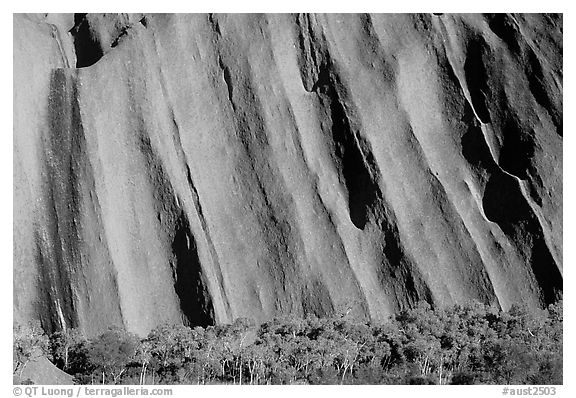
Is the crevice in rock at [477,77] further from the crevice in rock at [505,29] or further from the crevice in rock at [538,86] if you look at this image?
the crevice in rock at [538,86]

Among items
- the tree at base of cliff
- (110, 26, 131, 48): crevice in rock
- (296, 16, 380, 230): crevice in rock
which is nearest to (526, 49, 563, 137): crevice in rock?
(296, 16, 380, 230): crevice in rock

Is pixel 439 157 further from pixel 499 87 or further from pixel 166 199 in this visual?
pixel 166 199

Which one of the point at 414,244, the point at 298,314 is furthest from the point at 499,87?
the point at 298,314

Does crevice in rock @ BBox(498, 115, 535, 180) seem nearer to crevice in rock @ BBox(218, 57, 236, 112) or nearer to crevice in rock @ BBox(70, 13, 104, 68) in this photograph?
crevice in rock @ BBox(218, 57, 236, 112)

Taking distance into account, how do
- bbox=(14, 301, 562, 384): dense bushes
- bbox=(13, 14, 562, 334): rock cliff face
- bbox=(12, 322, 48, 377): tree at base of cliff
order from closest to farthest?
bbox=(12, 322, 48, 377): tree at base of cliff, bbox=(14, 301, 562, 384): dense bushes, bbox=(13, 14, 562, 334): rock cliff face

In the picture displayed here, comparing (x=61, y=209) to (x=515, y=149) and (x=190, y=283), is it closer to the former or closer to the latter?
(x=190, y=283)

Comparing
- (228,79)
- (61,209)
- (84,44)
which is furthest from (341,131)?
(61,209)
